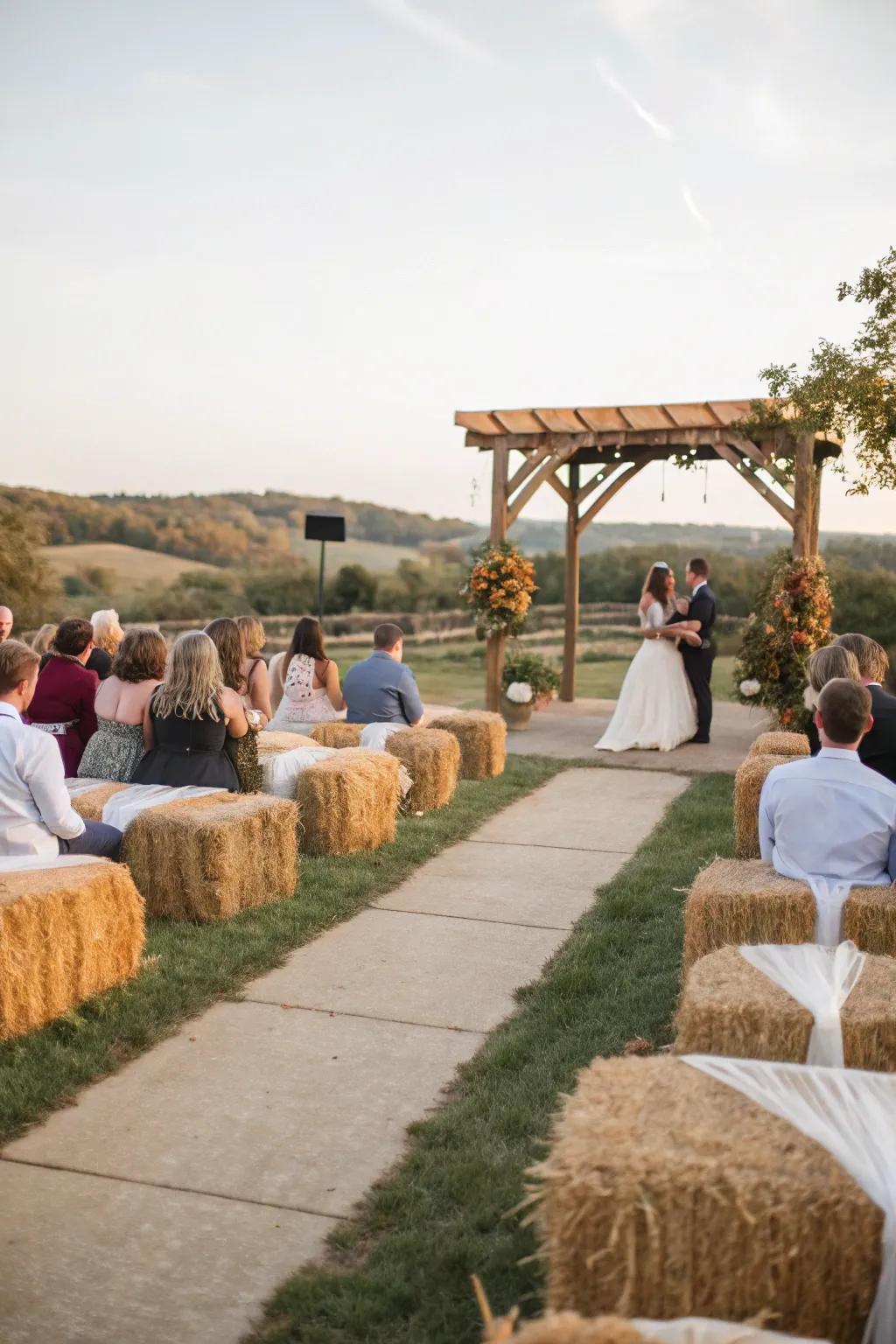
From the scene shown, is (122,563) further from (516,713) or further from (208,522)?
(516,713)

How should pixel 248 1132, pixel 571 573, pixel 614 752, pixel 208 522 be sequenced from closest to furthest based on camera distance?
pixel 248 1132
pixel 614 752
pixel 571 573
pixel 208 522

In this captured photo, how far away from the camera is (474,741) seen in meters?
9.90

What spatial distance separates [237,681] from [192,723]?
0.62m

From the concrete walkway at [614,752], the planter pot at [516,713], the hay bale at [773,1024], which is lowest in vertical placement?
the concrete walkway at [614,752]

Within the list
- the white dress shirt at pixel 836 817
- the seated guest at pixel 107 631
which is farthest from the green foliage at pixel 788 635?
the white dress shirt at pixel 836 817

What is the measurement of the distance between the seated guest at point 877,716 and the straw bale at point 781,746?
2.28 metres

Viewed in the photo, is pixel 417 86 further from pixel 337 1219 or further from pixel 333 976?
pixel 337 1219

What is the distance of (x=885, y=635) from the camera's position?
735 inches

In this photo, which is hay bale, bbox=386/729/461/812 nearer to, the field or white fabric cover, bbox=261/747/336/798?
white fabric cover, bbox=261/747/336/798

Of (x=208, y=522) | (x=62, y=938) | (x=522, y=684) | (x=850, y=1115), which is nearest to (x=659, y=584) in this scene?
(x=522, y=684)

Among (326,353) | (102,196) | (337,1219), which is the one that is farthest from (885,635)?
(337,1219)

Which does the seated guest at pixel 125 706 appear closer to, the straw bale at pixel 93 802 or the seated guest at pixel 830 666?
the straw bale at pixel 93 802

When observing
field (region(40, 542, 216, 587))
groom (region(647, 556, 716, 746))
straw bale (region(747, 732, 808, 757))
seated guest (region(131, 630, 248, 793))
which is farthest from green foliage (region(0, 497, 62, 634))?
straw bale (region(747, 732, 808, 757))

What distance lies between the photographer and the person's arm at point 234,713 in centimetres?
627
